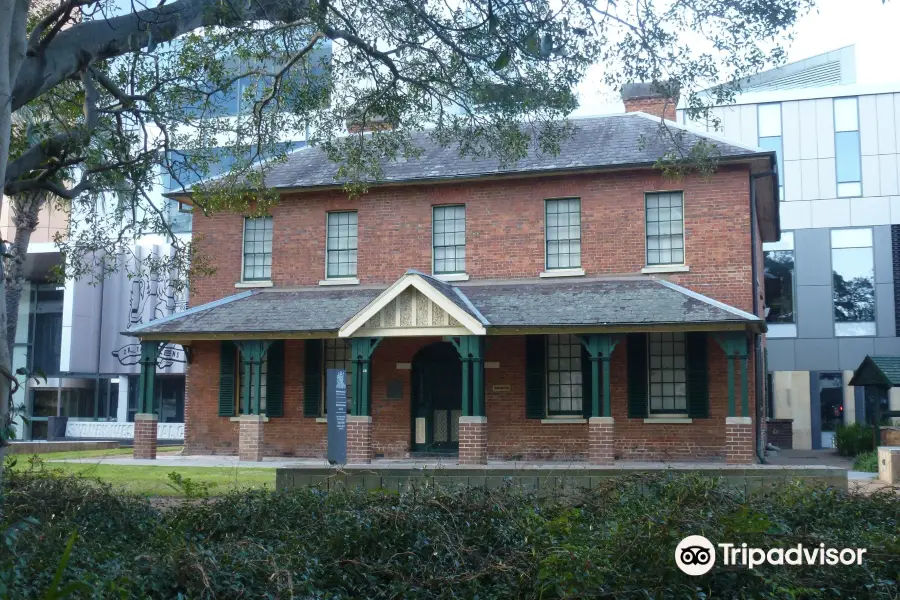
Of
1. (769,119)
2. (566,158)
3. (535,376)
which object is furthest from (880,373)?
(769,119)

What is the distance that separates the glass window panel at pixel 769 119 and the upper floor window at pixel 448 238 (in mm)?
19833

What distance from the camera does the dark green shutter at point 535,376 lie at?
22172 millimetres

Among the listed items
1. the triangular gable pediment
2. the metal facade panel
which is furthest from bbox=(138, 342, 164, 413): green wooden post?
the metal facade panel

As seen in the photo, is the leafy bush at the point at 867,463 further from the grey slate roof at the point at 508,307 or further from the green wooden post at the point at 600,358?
the green wooden post at the point at 600,358

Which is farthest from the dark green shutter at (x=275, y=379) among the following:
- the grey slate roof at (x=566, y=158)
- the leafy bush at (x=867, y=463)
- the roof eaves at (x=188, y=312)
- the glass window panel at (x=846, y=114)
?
the glass window panel at (x=846, y=114)

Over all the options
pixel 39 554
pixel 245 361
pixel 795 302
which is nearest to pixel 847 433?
pixel 795 302

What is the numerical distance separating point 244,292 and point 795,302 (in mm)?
22488

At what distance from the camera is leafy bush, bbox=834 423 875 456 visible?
26.2 meters

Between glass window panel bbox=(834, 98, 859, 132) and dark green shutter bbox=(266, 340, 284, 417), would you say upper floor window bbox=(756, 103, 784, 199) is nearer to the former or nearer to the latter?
glass window panel bbox=(834, 98, 859, 132)

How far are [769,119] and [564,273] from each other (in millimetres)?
19845

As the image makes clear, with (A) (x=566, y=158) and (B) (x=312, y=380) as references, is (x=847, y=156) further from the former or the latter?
(B) (x=312, y=380)

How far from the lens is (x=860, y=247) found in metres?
36.4

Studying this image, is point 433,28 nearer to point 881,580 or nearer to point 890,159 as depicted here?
point 881,580

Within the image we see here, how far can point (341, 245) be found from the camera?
24281mm
